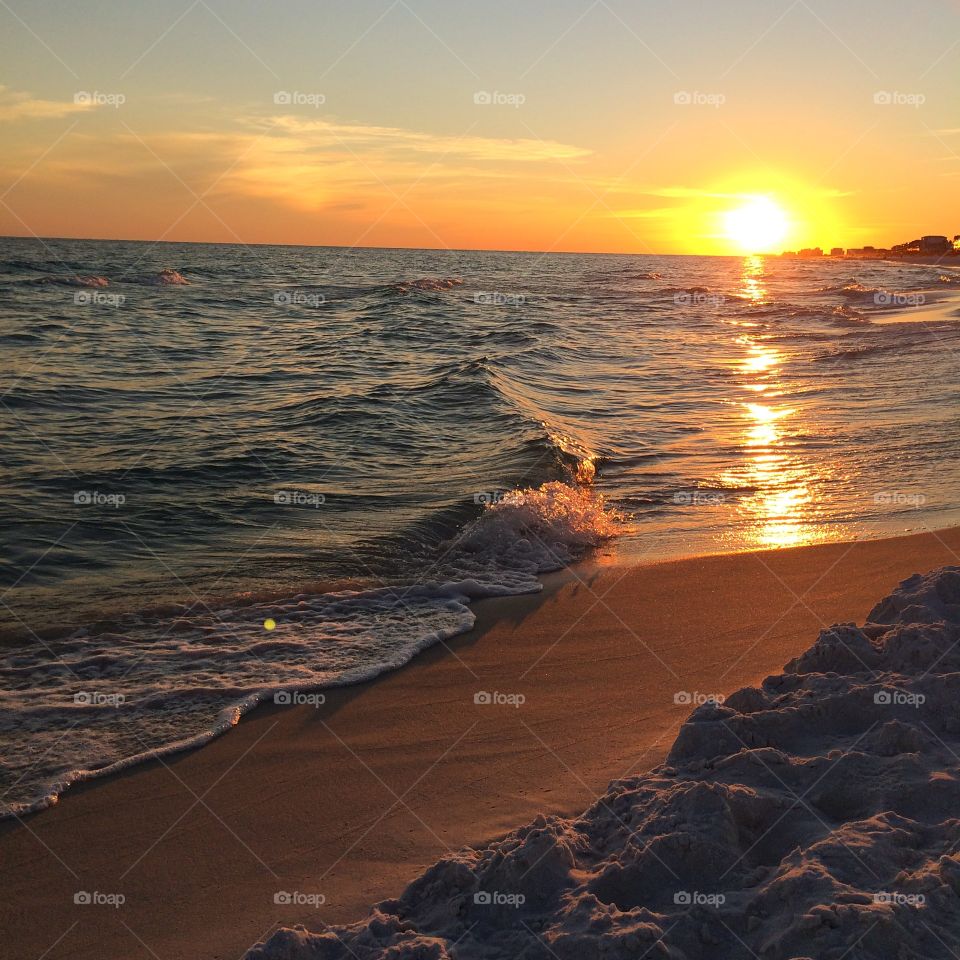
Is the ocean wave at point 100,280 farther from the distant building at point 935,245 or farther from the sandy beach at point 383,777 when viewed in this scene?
the distant building at point 935,245

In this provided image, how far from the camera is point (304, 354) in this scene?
2088cm

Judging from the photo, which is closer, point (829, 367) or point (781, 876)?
point (781, 876)

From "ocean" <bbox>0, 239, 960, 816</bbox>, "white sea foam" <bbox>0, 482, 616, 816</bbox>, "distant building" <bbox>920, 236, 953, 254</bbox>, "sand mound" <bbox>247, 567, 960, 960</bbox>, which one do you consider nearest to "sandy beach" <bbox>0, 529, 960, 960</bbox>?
"white sea foam" <bbox>0, 482, 616, 816</bbox>

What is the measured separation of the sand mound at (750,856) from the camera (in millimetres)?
2533

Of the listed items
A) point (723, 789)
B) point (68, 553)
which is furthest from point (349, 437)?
point (723, 789)

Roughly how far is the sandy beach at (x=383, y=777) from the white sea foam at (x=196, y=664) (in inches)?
7.8

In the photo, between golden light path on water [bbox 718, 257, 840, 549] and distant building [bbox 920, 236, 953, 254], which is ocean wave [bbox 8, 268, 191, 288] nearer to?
golden light path on water [bbox 718, 257, 840, 549]

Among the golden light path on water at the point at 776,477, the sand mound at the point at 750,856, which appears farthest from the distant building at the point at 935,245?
the sand mound at the point at 750,856

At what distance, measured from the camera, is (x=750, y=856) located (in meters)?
2.94

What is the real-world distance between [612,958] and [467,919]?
0.56 metres

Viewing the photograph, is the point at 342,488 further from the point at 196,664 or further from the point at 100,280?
the point at 100,280

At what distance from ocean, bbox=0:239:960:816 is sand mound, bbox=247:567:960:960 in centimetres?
231

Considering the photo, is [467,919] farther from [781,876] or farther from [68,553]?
[68,553]

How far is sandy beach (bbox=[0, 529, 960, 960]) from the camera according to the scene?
11.1ft
